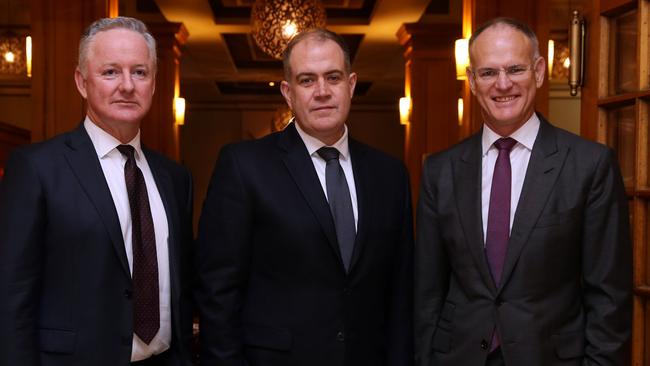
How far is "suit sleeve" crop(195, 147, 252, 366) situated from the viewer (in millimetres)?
2293

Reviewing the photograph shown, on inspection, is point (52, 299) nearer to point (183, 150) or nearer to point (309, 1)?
point (309, 1)

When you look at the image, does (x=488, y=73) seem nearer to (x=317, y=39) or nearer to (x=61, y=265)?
(x=317, y=39)

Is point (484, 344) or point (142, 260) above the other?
point (142, 260)

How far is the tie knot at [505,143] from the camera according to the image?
223 centimetres

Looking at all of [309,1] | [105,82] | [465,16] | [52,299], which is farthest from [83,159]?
[309,1]

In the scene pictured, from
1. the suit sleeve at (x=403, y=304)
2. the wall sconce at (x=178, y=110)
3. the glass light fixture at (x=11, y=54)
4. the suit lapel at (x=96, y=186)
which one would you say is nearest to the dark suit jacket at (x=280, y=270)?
the suit sleeve at (x=403, y=304)

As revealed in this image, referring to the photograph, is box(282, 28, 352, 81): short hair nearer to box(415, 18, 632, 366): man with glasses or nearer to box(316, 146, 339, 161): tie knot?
box(316, 146, 339, 161): tie knot

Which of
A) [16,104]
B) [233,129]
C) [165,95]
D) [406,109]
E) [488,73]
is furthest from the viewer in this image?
[233,129]

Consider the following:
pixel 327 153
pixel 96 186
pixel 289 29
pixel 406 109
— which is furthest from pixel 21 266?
pixel 406 109

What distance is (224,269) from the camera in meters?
2.32

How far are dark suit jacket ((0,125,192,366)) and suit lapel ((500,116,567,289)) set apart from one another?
41.7 inches

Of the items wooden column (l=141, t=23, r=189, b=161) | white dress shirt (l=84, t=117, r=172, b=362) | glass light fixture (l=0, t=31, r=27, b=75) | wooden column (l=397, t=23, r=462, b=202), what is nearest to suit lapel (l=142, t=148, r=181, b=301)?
white dress shirt (l=84, t=117, r=172, b=362)

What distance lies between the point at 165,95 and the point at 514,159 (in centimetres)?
794

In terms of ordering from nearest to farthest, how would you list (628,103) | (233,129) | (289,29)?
(628,103), (289,29), (233,129)
